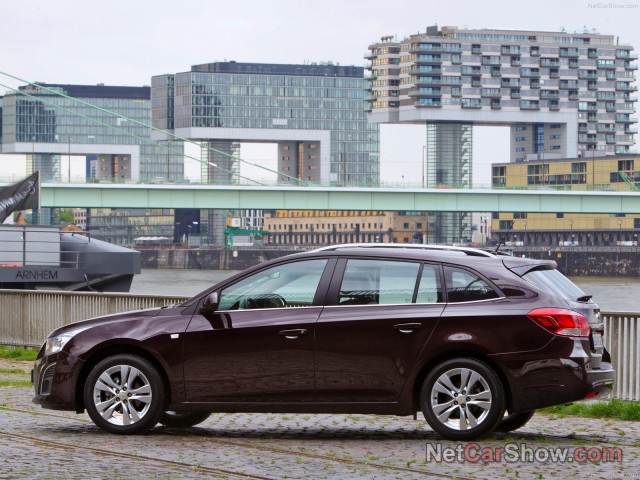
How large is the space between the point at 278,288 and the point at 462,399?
1.47 m

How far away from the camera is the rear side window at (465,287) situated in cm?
808

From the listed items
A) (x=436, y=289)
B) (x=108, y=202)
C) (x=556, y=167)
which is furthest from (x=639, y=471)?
(x=556, y=167)

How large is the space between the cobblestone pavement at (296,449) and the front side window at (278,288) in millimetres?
920

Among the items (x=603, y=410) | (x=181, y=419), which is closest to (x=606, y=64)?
(x=603, y=410)

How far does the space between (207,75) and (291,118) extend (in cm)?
1460

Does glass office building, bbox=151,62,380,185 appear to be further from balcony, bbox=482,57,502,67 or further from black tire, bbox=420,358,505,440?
black tire, bbox=420,358,505,440

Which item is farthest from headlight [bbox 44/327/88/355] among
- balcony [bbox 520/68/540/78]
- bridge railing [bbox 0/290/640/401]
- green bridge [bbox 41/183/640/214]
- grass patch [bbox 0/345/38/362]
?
balcony [bbox 520/68/540/78]

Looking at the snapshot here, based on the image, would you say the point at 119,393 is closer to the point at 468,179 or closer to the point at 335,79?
the point at 468,179

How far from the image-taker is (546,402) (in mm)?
7781

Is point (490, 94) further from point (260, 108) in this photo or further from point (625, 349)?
point (625, 349)

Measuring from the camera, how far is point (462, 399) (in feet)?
25.9

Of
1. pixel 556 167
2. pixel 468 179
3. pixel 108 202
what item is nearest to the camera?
pixel 108 202

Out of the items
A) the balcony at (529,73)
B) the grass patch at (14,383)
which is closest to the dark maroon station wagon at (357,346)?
the grass patch at (14,383)

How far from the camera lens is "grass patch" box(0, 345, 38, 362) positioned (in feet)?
52.9
